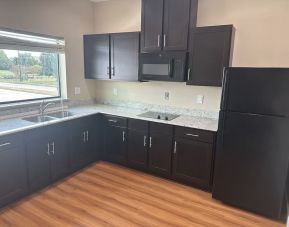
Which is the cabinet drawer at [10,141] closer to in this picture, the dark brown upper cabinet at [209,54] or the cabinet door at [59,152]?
the cabinet door at [59,152]

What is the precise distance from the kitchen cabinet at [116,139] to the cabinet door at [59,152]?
0.70 m

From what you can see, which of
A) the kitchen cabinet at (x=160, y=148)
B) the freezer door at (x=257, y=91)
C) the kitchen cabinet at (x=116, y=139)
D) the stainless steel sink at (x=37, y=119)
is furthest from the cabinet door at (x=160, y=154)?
the stainless steel sink at (x=37, y=119)

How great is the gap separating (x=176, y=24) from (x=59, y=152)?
2.34 meters

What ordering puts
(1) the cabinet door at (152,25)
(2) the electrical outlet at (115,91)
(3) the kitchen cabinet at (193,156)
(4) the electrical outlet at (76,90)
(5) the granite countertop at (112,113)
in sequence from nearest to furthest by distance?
1. (5) the granite countertop at (112,113)
2. (3) the kitchen cabinet at (193,156)
3. (1) the cabinet door at (152,25)
4. (4) the electrical outlet at (76,90)
5. (2) the electrical outlet at (115,91)

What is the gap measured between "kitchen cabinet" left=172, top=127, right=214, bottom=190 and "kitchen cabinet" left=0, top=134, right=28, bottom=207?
1891 millimetres

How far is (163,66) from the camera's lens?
3084 mm

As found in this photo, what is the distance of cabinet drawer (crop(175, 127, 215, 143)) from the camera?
105 inches

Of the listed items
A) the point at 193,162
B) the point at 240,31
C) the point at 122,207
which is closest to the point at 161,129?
the point at 193,162

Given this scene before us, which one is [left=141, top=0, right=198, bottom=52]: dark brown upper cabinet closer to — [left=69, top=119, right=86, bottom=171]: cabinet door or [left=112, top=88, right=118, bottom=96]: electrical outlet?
[left=112, top=88, right=118, bottom=96]: electrical outlet

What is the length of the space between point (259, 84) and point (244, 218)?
4.80ft

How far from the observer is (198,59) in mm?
2818

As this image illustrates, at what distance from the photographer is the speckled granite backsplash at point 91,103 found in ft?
9.49

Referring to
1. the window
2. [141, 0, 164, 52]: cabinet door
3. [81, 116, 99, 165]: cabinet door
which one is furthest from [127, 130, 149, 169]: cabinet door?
the window

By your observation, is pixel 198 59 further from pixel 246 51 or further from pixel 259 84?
pixel 259 84
